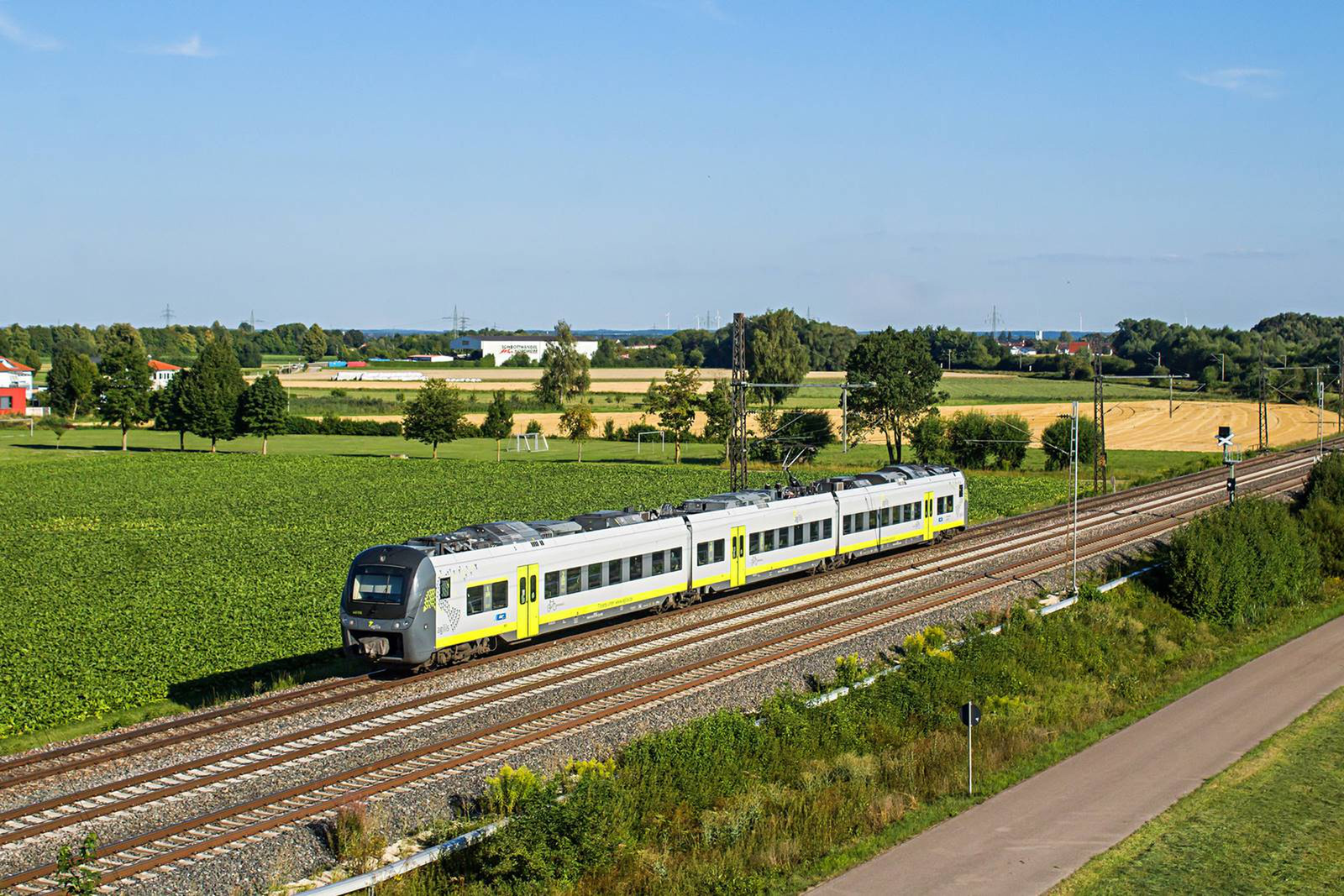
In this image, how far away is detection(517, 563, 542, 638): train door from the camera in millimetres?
29516

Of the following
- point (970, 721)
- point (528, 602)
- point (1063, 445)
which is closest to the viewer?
point (970, 721)

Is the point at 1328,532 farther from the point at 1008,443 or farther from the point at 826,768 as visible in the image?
the point at 1008,443

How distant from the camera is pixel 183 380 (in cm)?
10675

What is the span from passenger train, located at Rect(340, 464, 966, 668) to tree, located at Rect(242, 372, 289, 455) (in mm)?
72642

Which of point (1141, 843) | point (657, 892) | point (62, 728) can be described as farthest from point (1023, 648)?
point (62, 728)

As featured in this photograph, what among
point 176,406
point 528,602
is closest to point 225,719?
point 528,602

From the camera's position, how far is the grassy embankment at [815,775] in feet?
56.3

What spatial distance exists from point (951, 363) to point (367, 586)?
587ft

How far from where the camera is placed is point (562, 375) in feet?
516

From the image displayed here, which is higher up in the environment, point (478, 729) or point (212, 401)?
point (212, 401)

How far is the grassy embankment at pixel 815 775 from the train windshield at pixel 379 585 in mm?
7397

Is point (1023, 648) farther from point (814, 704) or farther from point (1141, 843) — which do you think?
point (1141, 843)

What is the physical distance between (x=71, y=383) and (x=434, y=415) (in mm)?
47633

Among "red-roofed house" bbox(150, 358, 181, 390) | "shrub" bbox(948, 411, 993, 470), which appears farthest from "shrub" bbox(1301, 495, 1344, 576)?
"red-roofed house" bbox(150, 358, 181, 390)
